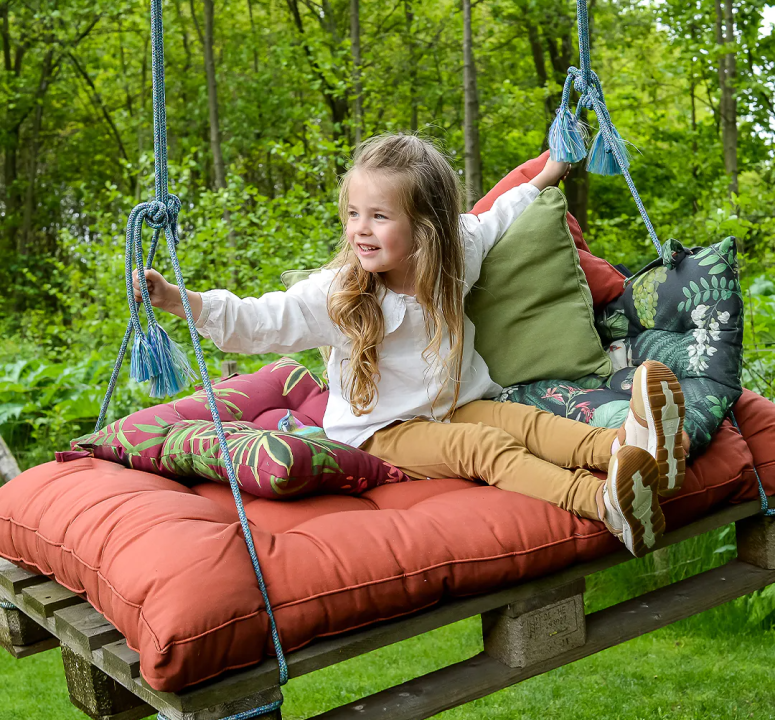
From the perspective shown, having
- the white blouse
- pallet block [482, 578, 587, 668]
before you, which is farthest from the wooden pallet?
the white blouse

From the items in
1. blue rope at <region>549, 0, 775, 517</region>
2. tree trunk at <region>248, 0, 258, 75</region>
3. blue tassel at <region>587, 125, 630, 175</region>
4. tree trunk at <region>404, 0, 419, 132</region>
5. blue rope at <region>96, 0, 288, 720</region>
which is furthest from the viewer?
tree trunk at <region>248, 0, 258, 75</region>

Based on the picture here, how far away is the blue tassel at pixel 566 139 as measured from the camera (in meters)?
2.62

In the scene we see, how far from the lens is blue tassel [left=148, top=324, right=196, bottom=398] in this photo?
6.12ft

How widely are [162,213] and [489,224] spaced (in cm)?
115

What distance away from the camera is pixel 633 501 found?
1.74 metres

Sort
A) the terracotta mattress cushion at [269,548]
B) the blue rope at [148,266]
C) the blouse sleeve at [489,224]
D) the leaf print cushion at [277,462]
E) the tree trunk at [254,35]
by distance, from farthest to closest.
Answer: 1. the tree trunk at [254,35]
2. the blouse sleeve at [489,224]
3. the leaf print cushion at [277,462]
4. the blue rope at [148,266]
5. the terracotta mattress cushion at [269,548]

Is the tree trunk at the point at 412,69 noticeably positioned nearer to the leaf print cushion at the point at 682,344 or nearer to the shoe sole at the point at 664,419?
the leaf print cushion at the point at 682,344

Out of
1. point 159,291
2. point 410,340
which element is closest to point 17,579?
point 159,291

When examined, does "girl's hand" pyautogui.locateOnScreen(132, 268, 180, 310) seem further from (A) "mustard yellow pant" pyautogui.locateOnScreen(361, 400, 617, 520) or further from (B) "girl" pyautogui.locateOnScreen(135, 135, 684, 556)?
(A) "mustard yellow pant" pyautogui.locateOnScreen(361, 400, 617, 520)

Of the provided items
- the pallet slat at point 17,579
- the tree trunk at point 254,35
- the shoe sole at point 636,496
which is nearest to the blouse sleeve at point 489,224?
the shoe sole at point 636,496

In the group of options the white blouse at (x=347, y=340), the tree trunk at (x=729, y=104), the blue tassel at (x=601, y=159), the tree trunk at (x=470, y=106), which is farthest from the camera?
the tree trunk at (x=729, y=104)

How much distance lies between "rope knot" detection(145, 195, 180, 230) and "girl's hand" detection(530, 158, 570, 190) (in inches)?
52.0

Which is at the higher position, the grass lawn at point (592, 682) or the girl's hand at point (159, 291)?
the girl's hand at point (159, 291)

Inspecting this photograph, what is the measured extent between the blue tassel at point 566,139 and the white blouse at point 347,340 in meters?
0.34
